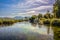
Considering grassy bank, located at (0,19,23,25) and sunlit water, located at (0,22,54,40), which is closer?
sunlit water, located at (0,22,54,40)

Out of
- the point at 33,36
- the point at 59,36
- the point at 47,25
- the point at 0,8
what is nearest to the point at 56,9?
the point at 47,25

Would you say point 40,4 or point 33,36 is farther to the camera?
point 40,4

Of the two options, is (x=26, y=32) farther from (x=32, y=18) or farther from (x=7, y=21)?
(x=7, y=21)

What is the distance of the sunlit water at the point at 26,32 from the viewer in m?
5.28

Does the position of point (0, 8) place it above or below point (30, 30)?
above

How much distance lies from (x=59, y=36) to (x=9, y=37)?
1.95 metres

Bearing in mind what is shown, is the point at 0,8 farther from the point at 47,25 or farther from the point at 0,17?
the point at 47,25

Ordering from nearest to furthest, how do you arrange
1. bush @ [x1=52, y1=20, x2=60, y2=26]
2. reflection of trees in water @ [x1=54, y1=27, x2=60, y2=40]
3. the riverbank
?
reflection of trees in water @ [x1=54, y1=27, x2=60, y2=40] < the riverbank < bush @ [x1=52, y1=20, x2=60, y2=26]

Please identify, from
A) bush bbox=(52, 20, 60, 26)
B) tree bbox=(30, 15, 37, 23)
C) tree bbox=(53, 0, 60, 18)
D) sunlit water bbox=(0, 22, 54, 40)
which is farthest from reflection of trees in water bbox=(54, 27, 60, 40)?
tree bbox=(30, 15, 37, 23)

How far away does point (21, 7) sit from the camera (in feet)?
18.7

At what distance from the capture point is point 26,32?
5.59 meters

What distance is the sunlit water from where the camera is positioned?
17.3 feet

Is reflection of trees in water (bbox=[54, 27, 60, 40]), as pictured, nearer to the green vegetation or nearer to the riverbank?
the riverbank

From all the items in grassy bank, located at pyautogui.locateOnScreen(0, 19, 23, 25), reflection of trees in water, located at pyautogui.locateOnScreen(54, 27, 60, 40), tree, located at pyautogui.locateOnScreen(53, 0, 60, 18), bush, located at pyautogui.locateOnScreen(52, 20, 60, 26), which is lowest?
reflection of trees in water, located at pyautogui.locateOnScreen(54, 27, 60, 40)
